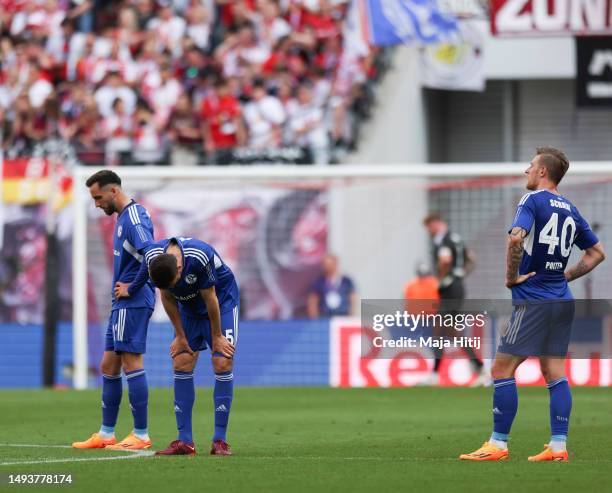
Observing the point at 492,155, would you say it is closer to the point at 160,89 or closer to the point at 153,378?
the point at 160,89

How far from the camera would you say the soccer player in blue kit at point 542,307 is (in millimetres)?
9312

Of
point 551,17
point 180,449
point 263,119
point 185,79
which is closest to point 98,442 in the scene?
point 180,449

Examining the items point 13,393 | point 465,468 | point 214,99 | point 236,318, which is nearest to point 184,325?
point 236,318

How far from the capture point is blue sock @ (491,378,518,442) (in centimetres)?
930

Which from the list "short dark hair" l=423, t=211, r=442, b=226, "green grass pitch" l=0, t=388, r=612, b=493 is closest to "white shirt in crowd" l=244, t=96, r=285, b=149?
"short dark hair" l=423, t=211, r=442, b=226

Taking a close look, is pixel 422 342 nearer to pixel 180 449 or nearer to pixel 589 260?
pixel 589 260

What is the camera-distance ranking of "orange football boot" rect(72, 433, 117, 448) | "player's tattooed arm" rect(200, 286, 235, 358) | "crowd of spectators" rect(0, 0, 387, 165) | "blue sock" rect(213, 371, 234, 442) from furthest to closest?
"crowd of spectators" rect(0, 0, 387, 165), "orange football boot" rect(72, 433, 117, 448), "blue sock" rect(213, 371, 234, 442), "player's tattooed arm" rect(200, 286, 235, 358)

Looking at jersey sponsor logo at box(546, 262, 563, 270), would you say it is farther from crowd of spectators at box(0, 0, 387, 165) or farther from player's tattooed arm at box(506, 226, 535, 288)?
crowd of spectators at box(0, 0, 387, 165)

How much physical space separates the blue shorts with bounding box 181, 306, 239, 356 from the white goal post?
8.75 metres

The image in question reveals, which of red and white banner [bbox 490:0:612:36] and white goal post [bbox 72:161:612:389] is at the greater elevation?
red and white banner [bbox 490:0:612:36]

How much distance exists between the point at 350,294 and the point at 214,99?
14.8 ft

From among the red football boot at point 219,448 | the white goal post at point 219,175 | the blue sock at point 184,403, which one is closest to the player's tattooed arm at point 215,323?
the blue sock at point 184,403

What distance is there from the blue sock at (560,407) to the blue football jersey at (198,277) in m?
2.26

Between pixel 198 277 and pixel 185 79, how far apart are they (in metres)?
13.6
